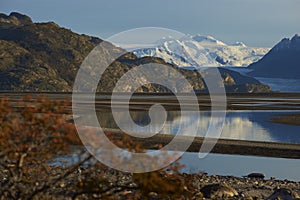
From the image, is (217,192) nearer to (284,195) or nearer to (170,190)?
(284,195)

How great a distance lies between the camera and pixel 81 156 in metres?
10.7

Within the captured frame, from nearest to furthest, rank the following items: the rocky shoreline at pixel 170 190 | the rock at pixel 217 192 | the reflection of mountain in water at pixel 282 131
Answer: the rocky shoreline at pixel 170 190
the rock at pixel 217 192
the reflection of mountain in water at pixel 282 131

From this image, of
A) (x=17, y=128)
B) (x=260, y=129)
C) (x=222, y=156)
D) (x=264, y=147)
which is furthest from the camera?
(x=260, y=129)

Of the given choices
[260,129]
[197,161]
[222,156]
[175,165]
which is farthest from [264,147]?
[175,165]

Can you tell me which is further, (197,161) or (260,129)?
(260,129)

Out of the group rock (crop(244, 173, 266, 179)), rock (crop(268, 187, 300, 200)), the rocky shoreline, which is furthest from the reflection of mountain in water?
rock (crop(268, 187, 300, 200))

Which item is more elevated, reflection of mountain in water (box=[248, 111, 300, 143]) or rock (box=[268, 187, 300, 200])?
rock (box=[268, 187, 300, 200])

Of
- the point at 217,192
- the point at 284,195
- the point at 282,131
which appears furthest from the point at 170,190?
the point at 282,131

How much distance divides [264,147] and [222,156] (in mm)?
6421

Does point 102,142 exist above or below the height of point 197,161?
above

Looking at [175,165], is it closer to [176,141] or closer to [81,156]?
[81,156]

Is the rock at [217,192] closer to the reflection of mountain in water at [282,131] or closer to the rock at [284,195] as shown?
the rock at [284,195]

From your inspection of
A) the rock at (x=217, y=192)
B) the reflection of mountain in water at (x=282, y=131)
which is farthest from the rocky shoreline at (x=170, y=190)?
the reflection of mountain in water at (x=282, y=131)

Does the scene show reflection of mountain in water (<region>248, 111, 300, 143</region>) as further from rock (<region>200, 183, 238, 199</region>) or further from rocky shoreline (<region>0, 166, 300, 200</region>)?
rock (<region>200, 183, 238, 199</region>)
